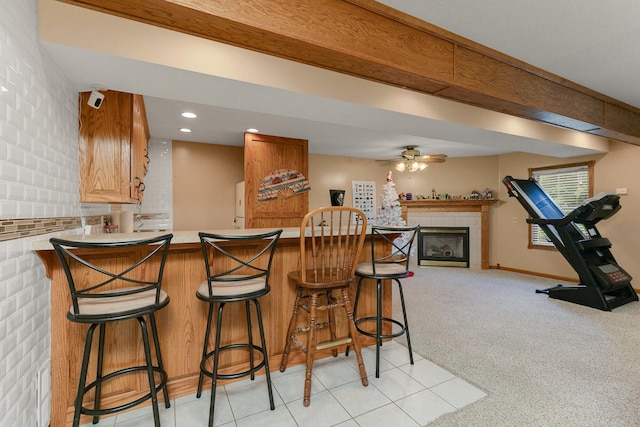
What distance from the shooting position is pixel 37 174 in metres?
1.45

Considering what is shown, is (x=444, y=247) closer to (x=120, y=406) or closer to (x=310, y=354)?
(x=310, y=354)

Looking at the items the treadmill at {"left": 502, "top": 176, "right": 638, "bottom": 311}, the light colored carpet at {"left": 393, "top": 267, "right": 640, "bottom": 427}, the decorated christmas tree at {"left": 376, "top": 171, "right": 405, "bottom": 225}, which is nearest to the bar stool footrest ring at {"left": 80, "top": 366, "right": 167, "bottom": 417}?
the light colored carpet at {"left": 393, "top": 267, "right": 640, "bottom": 427}

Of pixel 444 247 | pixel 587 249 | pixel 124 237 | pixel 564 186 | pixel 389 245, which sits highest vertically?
pixel 564 186

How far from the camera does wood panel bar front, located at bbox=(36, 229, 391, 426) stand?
1.68 meters

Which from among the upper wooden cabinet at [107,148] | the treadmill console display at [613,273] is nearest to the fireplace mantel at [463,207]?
the treadmill console display at [613,273]

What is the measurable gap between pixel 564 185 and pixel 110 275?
6465 millimetres

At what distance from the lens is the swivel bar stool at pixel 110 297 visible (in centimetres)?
135

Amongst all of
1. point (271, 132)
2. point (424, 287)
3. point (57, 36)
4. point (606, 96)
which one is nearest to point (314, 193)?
point (271, 132)

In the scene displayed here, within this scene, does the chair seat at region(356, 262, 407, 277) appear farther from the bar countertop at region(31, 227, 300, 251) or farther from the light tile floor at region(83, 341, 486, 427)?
the light tile floor at region(83, 341, 486, 427)

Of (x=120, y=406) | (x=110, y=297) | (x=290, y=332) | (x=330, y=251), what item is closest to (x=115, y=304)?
(x=110, y=297)

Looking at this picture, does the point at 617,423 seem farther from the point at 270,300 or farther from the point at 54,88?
the point at 54,88

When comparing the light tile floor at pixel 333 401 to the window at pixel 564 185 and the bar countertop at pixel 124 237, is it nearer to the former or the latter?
the bar countertop at pixel 124 237

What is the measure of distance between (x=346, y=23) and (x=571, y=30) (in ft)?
5.12

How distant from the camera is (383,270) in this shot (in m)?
2.27
